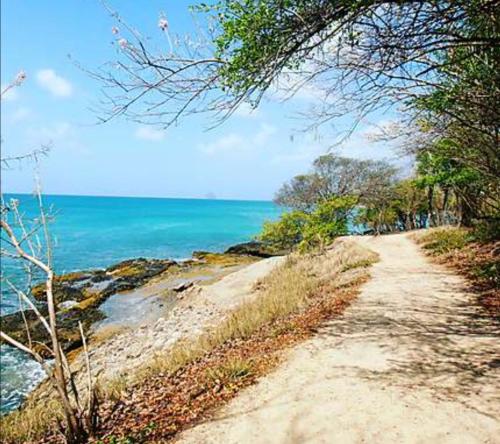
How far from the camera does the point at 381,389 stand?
16.4 feet

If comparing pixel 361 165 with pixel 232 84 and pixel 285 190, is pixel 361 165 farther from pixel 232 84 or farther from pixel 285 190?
pixel 232 84

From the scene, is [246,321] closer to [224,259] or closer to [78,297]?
[78,297]

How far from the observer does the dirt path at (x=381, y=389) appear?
13.8 feet

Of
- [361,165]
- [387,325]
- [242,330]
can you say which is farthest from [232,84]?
[361,165]

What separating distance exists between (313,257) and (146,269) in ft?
56.8

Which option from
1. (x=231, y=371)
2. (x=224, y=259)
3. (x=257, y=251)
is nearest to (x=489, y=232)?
(x=231, y=371)

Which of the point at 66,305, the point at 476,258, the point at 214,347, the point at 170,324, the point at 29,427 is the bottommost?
the point at 66,305

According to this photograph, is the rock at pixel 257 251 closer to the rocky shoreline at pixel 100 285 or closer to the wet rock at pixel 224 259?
the rocky shoreline at pixel 100 285

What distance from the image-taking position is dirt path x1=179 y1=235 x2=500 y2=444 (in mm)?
4191

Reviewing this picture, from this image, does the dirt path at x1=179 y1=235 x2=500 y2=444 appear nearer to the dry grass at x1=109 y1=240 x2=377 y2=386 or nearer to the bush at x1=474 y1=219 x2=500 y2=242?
the dry grass at x1=109 y1=240 x2=377 y2=386

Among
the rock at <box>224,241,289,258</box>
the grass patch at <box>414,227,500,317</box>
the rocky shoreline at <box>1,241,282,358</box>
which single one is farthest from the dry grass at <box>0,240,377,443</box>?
the rock at <box>224,241,289,258</box>

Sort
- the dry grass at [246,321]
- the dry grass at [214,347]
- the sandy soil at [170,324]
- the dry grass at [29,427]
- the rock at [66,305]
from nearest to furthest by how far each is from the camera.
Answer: the dry grass at [29,427] → the dry grass at [214,347] → the dry grass at [246,321] → the sandy soil at [170,324] → the rock at [66,305]

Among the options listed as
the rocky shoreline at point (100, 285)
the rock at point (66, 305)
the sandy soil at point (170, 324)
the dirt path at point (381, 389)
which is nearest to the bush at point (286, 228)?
the sandy soil at point (170, 324)

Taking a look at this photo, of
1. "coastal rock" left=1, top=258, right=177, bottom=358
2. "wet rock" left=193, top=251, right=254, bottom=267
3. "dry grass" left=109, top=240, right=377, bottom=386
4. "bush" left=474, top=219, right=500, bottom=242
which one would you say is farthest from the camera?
"wet rock" left=193, top=251, right=254, bottom=267
